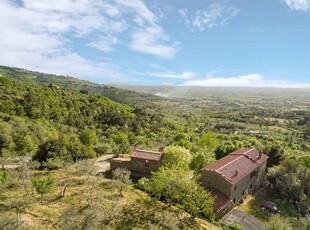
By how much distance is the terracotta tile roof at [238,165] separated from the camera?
4575 centimetres

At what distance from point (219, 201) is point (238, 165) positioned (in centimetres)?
974

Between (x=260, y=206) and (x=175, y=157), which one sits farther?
(x=175, y=157)

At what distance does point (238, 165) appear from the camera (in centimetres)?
4972

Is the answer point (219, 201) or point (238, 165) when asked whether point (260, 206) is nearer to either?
point (238, 165)

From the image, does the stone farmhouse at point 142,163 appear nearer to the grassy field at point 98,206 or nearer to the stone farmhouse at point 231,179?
the grassy field at point 98,206

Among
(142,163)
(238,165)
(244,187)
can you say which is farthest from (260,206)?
(142,163)

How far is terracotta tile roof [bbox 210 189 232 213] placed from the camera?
136ft

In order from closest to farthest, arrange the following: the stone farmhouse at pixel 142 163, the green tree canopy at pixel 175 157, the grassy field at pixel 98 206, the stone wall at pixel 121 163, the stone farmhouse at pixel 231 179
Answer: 1. the grassy field at pixel 98 206
2. the stone farmhouse at pixel 231 179
3. the green tree canopy at pixel 175 157
4. the stone farmhouse at pixel 142 163
5. the stone wall at pixel 121 163

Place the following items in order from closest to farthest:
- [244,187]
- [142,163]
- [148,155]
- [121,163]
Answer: [244,187]
[142,163]
[121,163]
[148,155]

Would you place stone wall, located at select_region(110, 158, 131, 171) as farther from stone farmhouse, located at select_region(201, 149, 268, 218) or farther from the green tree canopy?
stone farmhouse, located at select_region(201, 149, 268, 218)

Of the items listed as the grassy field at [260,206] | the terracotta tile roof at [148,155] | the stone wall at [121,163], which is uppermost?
the terracotta tile roof at [148,155]

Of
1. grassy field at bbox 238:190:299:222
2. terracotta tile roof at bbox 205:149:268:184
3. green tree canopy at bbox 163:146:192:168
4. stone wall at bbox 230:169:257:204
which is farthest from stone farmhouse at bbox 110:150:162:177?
grassy field at bbox 238:190:299:222

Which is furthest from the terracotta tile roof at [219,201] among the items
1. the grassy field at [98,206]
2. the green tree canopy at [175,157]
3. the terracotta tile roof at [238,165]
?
the green tree canopy at [175,157]

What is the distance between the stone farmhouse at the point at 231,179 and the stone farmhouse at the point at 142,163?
28.9 feet
